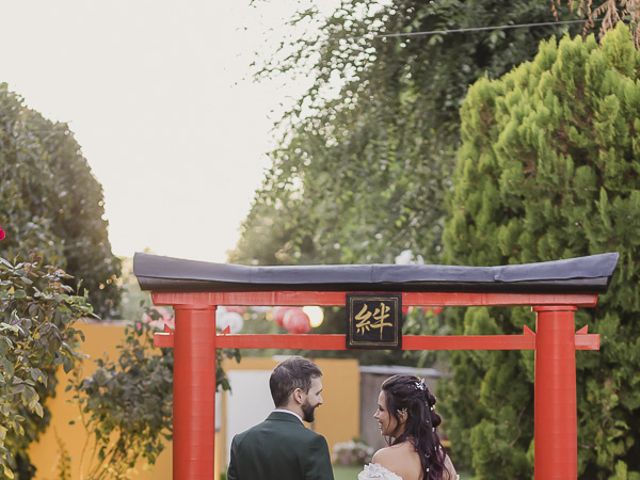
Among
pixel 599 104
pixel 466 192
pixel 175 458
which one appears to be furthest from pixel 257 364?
pixel 175 458

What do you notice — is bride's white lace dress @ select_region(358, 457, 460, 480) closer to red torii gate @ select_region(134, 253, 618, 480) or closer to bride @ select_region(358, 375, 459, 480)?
bride @ select_region(358, 375, 459, 480)

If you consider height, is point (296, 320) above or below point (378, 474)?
above

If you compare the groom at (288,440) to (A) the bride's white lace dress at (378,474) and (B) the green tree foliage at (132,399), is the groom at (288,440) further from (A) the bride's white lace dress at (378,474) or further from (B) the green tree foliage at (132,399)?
(B) the green tree foliage at (132,399)

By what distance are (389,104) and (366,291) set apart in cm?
583

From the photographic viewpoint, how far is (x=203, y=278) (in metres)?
6.11

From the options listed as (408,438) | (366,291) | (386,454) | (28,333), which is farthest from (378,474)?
(28,333)

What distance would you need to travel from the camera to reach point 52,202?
1045 cm

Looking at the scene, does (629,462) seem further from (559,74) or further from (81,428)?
(81,428)

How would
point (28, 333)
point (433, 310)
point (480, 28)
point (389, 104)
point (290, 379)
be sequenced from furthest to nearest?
point (433, 310), point (389, 104), point (480, 28), point (28, 333), point (290, 379)

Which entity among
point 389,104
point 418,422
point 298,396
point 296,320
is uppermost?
point 389,104

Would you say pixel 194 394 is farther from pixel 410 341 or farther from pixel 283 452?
pixel 283 452

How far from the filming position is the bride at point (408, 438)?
5.17 metres

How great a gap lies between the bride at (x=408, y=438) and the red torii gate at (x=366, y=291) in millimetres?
945

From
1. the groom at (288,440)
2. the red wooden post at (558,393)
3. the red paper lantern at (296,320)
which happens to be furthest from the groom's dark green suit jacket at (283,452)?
the red paper lantern at (296,320)
